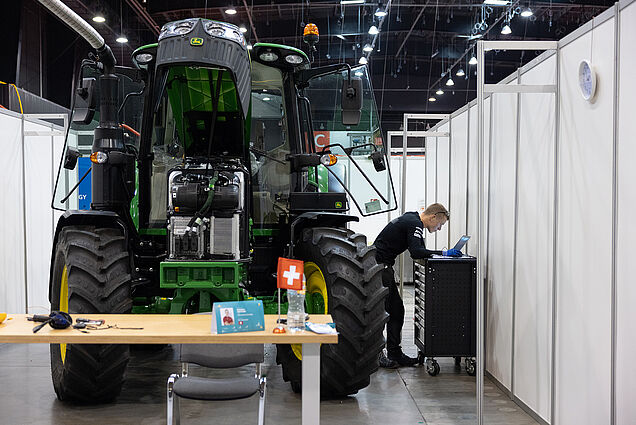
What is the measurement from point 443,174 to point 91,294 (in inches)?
159

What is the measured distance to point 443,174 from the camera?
21.8 feet

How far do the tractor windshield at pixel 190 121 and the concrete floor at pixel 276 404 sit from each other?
1334 millimetres

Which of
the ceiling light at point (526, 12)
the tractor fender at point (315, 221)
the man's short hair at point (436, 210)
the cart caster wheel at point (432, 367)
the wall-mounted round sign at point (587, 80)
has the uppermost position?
the ceiling light at point (526, 12)

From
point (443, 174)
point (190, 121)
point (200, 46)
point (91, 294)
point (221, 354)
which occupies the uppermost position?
point (200, 46)

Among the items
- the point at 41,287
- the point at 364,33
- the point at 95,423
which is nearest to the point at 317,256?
the point at 95,423

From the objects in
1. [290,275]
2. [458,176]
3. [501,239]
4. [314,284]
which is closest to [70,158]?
[314,284]

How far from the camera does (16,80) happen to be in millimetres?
9070

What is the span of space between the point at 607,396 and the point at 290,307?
5.30ft

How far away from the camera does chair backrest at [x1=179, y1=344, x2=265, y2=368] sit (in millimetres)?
3414

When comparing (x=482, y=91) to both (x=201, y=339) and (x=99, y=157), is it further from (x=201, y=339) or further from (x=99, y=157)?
(x=99, y=157)

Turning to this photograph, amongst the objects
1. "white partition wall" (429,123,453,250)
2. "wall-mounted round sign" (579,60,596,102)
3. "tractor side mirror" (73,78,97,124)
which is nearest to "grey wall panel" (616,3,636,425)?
"wall-mounted round sign" (579,60,596,102)

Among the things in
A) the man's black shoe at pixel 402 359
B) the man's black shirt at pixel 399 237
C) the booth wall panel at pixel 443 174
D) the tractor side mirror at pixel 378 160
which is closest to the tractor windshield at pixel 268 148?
the tractor side mirror at pixel 378 160

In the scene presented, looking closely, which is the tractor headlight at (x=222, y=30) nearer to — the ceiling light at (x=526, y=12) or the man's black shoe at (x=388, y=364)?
the man's black shoe at (x=388, y=364)

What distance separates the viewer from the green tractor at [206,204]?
3.85 m
